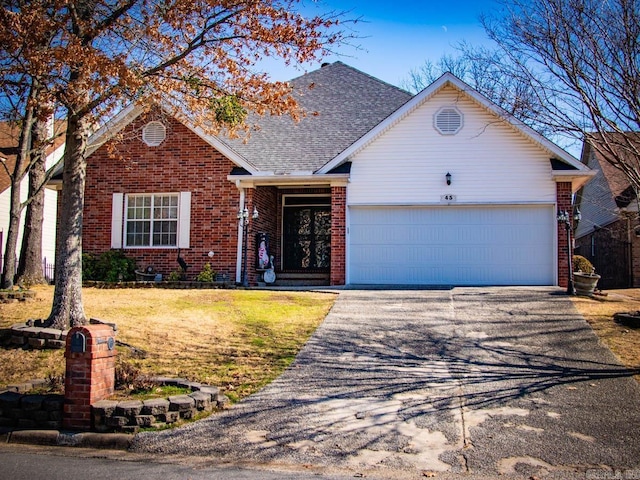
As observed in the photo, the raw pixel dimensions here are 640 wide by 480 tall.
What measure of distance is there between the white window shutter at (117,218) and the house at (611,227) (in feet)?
44.7

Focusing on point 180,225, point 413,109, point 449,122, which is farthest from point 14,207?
point 449,122

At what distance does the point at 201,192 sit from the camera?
16719mm

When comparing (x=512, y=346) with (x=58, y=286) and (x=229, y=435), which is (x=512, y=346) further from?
(x=58, y=286)

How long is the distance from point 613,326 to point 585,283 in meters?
3.42

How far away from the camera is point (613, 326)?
397 inches

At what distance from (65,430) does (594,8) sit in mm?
9815

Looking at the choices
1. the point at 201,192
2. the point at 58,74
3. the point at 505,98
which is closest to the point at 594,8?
the point at 505,98

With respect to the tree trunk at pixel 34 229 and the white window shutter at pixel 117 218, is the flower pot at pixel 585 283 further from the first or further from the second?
the tree trunk at pixel 34 229

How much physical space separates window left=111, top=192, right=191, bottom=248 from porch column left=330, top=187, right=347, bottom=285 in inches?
160

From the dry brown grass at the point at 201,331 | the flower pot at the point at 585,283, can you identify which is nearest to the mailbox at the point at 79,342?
the dry brown grass at the point at 201,331

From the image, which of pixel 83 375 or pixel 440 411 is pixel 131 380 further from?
pixel 440 411

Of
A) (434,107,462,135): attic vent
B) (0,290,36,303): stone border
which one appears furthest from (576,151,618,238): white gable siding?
(0,290,36,303): stone border

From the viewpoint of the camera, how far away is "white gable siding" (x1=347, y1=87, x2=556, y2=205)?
51.7 feet

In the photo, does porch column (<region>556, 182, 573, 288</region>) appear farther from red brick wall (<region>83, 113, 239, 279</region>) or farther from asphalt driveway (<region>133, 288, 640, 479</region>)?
red brick wall (<region>83, 113, 239, 279</region>)
